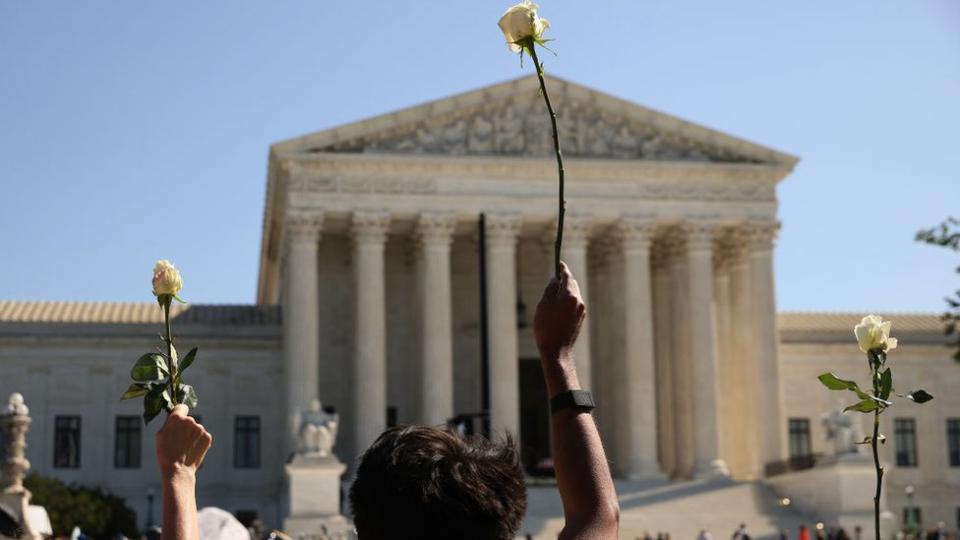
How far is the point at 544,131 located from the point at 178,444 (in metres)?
63.3

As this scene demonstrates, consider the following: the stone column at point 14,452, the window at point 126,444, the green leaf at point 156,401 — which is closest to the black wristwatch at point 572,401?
the green leaf at point 156,401

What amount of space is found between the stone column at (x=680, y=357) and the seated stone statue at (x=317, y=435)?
1737cm

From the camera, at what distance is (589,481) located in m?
4.29

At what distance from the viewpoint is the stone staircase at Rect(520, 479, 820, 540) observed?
5838 cm

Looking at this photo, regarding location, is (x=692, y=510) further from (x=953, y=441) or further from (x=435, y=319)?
(x=953, y=441)

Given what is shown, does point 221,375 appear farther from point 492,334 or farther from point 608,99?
point 608,99

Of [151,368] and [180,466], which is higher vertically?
[151,368]

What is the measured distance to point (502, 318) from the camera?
65625 mm

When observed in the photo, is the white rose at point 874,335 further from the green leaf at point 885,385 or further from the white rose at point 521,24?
the white rose at point 521,24

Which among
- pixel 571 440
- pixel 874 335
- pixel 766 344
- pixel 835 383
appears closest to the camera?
pixel 571 440

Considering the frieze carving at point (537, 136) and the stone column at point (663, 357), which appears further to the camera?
the stone column at point (663, 357)

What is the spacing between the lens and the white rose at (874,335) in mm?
7590

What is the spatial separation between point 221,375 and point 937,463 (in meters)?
Answer: 32.9

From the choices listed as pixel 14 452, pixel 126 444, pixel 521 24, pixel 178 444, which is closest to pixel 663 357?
pixel 126 444
